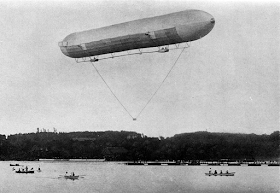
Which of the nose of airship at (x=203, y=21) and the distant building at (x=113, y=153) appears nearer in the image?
the nose of airship at (x=203, y=21)

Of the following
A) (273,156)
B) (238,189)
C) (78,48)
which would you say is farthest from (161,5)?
(273,156)

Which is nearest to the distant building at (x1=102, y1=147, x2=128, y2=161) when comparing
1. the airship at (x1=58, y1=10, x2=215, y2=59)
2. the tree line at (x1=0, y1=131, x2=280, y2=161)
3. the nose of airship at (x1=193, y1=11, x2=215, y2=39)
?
the tree line at (x1=0, y1=131, x2=280, y2=161)

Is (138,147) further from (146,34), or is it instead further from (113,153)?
(146,34)

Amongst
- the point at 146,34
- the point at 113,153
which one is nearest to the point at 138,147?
the point at 113,153

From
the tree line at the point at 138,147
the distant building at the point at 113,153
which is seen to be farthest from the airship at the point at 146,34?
the distant building at the point at 113,153

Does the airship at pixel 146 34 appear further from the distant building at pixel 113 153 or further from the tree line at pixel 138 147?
the distant building at pixel 113 153

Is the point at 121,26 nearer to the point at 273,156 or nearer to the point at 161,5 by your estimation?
the point at 161,5

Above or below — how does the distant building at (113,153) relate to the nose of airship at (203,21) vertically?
below
